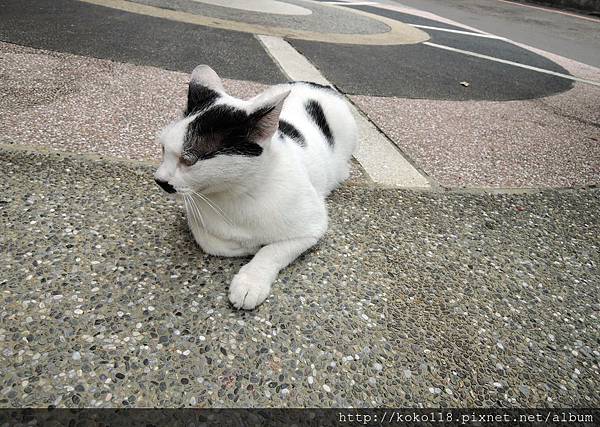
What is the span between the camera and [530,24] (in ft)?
42.7

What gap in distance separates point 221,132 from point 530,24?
14.5 metres

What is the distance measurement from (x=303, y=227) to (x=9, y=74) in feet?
9.73

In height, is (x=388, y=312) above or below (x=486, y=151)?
below

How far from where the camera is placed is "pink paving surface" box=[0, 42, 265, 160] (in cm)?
271

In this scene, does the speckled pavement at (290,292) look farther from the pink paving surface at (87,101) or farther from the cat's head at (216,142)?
the cat's head at (216,142)

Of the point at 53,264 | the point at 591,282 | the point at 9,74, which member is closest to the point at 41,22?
the point at 9,74

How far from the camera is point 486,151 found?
3.59 meters

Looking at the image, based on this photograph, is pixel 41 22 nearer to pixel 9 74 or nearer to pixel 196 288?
pixel 9 74

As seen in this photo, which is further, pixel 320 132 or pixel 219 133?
pixel 320 132

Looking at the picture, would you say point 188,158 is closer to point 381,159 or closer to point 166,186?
point 166,186

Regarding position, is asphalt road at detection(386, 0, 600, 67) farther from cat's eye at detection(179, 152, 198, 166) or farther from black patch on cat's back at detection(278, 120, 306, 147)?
cat's eye at detection(179, 152, 198, 166)

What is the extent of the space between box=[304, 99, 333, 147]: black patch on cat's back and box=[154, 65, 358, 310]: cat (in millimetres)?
264

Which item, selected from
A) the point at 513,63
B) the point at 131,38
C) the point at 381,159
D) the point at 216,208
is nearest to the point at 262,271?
the point at 216,208

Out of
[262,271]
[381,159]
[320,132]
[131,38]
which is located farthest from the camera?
[131,38]
